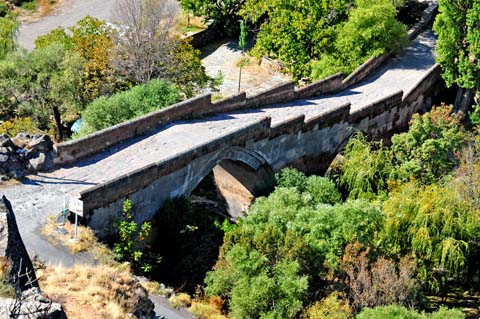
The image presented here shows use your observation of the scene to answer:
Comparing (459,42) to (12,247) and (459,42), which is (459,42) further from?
(12,247)

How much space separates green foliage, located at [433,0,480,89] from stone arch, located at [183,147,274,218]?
1117 centimetres

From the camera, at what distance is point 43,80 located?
115 feet

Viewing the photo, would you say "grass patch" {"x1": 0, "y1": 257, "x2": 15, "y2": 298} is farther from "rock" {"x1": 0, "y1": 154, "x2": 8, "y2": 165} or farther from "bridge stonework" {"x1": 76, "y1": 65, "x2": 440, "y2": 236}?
"rock" {"x1": 0, "y1": 154, "x2": 8, "y2": 165}

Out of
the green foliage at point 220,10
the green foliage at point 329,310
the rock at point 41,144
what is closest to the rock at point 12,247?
the green foliage at point 329,310

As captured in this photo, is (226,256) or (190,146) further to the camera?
(190,146)

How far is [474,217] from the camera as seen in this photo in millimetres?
26703

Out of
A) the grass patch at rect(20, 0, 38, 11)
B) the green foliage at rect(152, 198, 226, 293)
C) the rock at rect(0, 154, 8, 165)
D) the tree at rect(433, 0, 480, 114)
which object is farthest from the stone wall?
the grass patch at rect(20, 0, 38, 11)

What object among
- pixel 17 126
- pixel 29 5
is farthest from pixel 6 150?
pixel 29 5

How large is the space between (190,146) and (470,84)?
50.1 ft

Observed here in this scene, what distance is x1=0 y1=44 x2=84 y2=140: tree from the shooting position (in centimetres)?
3472

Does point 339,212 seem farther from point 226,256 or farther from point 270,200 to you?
point 226,256

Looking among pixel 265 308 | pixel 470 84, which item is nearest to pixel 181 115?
pixel 265 308

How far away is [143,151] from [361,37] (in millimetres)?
15408

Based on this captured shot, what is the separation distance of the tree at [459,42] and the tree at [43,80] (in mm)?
16446
